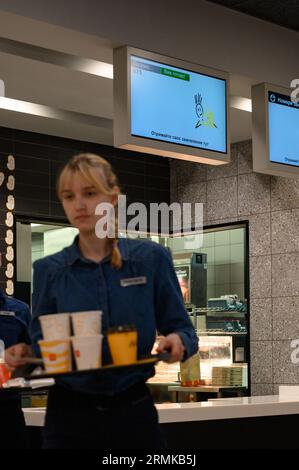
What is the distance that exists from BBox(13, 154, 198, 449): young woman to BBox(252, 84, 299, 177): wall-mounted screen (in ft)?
11.7

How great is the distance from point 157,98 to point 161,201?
3.90m

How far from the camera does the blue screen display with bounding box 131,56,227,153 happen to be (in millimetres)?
4820

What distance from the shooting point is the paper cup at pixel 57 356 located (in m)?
1.84

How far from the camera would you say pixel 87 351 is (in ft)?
6.05

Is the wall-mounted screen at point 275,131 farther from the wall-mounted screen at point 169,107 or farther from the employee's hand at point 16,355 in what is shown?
the employee's hand at point 16,355

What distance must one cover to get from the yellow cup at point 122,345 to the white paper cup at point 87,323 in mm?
35

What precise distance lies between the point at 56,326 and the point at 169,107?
325 cm

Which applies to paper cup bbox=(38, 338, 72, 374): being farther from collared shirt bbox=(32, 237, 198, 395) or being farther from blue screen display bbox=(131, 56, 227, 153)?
blue screen display bbox=(131, 56, 227, 153)

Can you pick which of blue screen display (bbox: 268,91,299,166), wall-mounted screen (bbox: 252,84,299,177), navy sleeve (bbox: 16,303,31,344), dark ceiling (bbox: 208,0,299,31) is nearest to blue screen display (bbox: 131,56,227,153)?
wall-mounted screen (bbox: 252,84,299,177)

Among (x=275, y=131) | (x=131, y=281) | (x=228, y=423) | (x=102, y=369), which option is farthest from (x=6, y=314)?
(x=275, y=131)

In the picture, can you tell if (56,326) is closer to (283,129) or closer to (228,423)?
(228,423)

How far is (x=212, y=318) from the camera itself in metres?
8.24

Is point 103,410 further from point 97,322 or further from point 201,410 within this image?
point 201,410

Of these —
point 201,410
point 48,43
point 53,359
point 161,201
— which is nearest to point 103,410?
point 53,359
